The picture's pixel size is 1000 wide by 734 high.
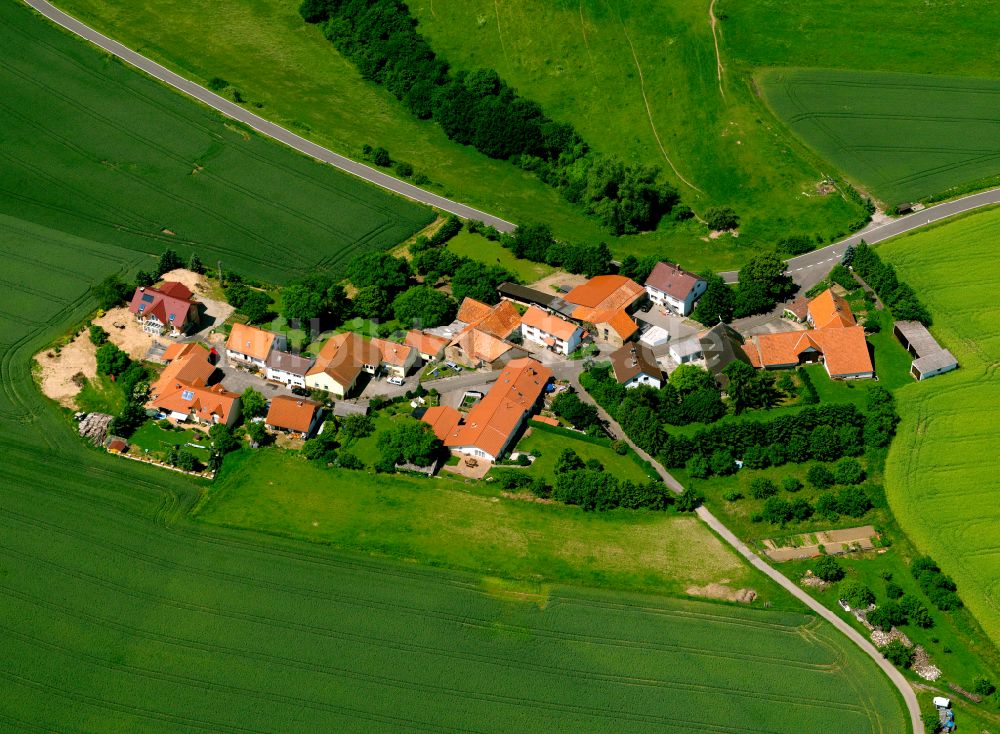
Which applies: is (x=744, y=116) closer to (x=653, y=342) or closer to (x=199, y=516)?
(x=653, y=342)

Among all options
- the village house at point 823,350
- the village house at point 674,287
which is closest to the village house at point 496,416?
the village house at point 674,287

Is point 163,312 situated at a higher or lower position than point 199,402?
higher

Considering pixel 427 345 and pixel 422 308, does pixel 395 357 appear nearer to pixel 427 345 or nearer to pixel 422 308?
pixel 427 345

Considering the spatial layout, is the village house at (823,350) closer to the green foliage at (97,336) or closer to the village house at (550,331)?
the village house at (550,331)

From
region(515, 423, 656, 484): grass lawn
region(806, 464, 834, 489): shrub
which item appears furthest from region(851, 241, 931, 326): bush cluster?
region(515, 423, 656, 484): grass lawn

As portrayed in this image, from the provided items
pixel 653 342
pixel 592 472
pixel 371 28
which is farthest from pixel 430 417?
pixel 371 28

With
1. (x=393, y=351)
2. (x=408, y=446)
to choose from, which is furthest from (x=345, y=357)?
(x=408, y=446)
